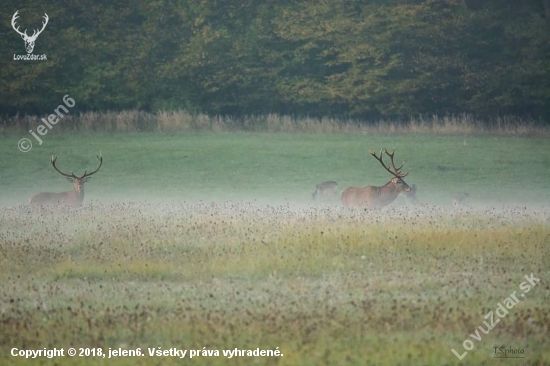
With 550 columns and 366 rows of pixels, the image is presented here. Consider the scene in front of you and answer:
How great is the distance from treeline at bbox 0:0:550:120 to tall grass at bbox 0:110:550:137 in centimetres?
131

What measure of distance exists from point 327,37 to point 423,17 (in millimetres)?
4129

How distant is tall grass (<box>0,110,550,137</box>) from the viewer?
39.9 meters

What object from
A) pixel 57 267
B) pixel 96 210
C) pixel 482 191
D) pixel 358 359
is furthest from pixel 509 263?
pixel 482 191

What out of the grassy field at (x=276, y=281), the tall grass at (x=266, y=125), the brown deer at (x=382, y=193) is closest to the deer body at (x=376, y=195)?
the brown deer at (x=382, y=193)

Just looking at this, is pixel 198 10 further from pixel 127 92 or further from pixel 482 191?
pixel 482 191

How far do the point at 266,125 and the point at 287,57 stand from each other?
16.3 ft

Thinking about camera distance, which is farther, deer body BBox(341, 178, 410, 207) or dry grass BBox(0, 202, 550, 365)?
deer body BBox(341, 178, 410, 207)

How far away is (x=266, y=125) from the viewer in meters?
41.9

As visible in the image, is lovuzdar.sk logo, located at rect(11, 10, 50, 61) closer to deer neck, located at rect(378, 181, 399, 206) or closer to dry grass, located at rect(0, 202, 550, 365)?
dry grass, located at rect(0, 202, 550, 365)

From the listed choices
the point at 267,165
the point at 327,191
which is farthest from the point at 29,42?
the point at 327,191

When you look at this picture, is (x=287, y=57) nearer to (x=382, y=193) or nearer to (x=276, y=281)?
(x=382, y=193)

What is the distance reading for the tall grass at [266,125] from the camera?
131 feet

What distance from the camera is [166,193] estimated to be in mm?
29750

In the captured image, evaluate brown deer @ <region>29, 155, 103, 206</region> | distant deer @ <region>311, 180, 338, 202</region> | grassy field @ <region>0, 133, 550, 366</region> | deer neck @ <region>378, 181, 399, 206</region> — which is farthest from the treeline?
grassy field @ <region>0, 133, 550, 366</region>
